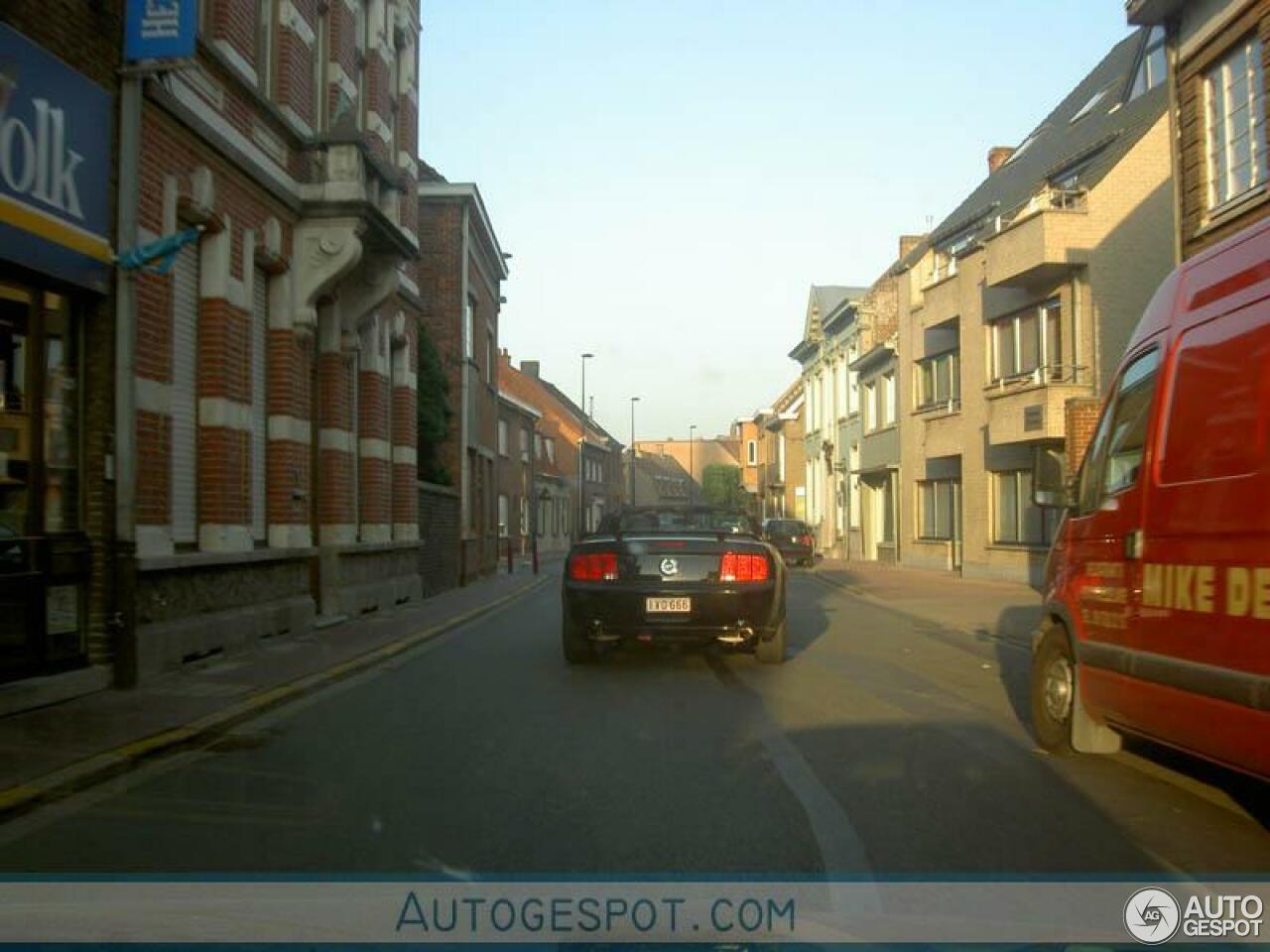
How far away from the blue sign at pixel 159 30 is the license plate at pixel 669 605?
5769mm

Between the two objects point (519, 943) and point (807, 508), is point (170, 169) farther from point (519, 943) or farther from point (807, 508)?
point (807, 508)

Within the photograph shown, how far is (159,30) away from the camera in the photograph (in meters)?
9.19

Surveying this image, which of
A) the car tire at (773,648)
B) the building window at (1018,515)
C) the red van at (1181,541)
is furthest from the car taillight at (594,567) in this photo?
the building window at (1018,515)

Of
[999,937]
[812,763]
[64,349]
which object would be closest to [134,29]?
[64,349]

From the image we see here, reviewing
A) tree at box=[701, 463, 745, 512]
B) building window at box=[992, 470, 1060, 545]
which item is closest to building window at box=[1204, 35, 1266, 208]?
building window at box=[992, 470, 1060, 545]

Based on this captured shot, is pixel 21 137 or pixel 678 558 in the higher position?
pixel 21 137

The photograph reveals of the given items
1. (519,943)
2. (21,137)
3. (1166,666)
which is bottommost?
(519,943)

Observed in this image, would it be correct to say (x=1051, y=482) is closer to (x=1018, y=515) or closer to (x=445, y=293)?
(x=1018, y=515)

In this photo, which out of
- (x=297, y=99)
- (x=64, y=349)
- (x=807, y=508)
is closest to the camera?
(x=64, y=349)

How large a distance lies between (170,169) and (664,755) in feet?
24.3

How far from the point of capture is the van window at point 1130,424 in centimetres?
577

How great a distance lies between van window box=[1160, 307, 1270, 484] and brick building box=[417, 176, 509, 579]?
2019 centimetres

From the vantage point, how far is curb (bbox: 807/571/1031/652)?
43.8 ft

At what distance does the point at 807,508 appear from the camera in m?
49.4
